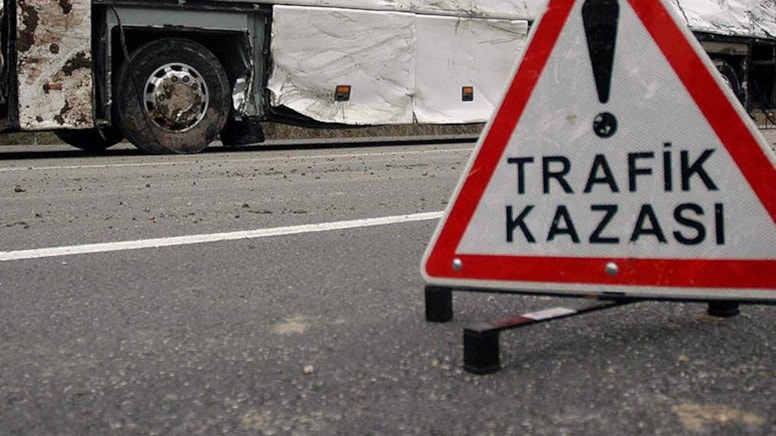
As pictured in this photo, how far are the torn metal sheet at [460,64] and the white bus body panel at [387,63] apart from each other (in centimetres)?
1

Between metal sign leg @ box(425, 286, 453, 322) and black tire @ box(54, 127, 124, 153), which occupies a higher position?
black tire @ box(54, 127, 124, 153)

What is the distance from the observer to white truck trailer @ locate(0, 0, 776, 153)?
8875 millimetres

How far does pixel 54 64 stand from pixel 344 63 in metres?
3.04

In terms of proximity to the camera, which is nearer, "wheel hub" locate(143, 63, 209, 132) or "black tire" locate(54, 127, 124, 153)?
"wheel hub" locate(143, 63, 209, 132)

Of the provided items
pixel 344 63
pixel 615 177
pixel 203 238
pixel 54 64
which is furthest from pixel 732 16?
pixel 615 177

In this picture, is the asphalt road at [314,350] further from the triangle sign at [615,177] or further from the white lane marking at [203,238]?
the triangle sign at [615,177]

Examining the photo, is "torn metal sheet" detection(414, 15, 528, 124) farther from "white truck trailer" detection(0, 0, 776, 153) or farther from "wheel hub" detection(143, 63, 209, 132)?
"wheel hub" detection(143, 63, 209, 132)

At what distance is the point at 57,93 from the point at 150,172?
212 centimetres

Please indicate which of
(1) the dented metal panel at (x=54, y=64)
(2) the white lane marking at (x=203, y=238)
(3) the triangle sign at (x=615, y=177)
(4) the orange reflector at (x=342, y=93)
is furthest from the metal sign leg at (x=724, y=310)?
(4) the orange reflector at (x=342, y=93)

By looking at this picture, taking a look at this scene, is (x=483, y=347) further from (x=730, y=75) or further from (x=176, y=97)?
(x=730, y=75)

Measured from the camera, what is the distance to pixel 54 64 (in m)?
8.88

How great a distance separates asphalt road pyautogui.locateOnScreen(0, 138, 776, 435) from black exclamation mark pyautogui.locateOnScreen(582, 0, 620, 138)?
1.67 feet

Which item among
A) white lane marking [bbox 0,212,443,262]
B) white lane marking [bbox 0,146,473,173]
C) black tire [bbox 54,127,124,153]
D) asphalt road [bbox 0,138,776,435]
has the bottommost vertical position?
asphalt road [bbox 0,138,776,435]

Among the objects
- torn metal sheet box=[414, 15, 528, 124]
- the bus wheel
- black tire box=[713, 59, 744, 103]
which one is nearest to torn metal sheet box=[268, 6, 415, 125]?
torn metal sheet box=[414, 15, 528, 124]
